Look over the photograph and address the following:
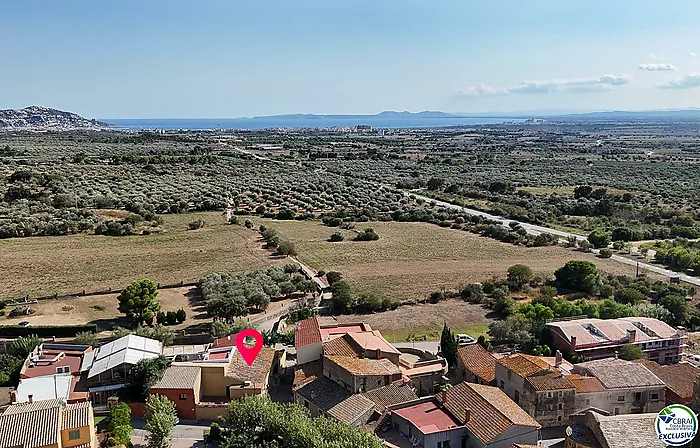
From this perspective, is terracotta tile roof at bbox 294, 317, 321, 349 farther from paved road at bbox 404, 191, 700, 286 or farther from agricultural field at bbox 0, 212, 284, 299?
paved road at bbox 404, 191, 700, 286

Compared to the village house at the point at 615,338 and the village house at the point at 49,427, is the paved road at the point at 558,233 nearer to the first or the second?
the village house at the point at 615,338

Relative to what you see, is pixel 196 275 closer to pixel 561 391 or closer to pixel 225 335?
pixel 225 335

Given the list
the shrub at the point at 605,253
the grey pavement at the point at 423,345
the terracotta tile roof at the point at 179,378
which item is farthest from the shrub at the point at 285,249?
the shrub at the point at 605,253

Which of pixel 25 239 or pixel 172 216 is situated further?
pixel 172 216

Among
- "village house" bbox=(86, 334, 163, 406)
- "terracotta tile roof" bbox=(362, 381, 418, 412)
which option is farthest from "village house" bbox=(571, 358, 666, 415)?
"village house" bbox=(86, 334, 163, 406)

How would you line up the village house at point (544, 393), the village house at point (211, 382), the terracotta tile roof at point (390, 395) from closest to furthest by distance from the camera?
the terracotta tile roof at point (390, 395)
the village house at point (544, 393)
the village house at point (211, 382)

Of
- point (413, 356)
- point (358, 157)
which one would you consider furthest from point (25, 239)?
point (358, 157)
